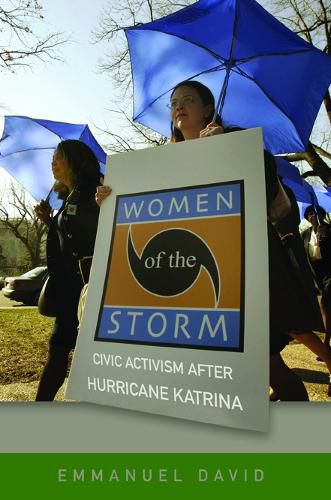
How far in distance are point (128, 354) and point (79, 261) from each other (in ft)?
2.73

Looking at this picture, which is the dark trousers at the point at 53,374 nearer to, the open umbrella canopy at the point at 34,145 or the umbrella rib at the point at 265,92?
the umbrella rib at the point at 265,92

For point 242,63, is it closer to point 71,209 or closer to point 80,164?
point 80,164

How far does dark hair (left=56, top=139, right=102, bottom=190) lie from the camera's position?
2.43m

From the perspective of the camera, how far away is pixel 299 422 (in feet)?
5.55

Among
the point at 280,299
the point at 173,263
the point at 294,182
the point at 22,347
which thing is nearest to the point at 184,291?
the point at 173,263

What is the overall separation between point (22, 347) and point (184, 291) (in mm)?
4383

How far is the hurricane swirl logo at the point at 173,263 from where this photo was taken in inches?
62.4

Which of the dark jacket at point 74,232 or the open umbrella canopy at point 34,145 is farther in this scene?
the open umbrella canopy at point 34,145

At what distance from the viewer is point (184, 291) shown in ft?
5.21

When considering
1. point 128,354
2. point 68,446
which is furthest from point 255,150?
point 68,446

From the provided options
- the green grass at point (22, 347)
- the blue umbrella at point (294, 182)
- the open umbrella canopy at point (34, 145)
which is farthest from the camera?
the blue umbrella at point (294, 182)

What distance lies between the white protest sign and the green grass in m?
2.54

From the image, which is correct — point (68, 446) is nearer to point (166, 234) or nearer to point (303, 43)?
point (166, 234)

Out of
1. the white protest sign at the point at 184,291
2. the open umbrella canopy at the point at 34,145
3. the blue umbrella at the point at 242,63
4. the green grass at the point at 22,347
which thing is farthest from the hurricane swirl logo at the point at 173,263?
the open umbrella canopy at the point at 34,145
